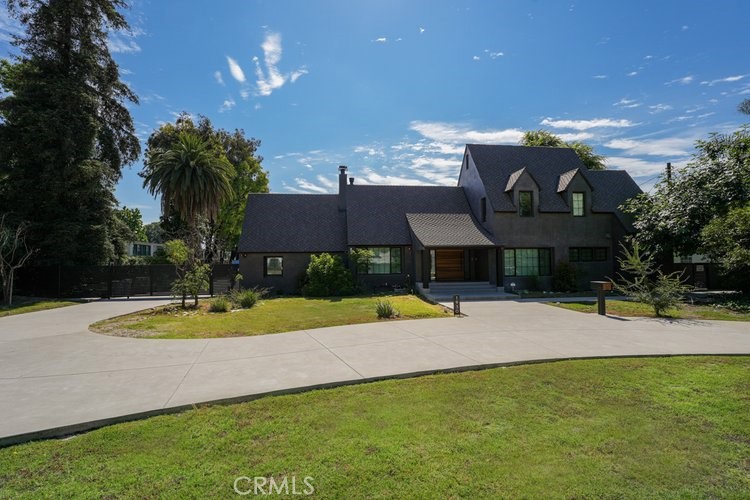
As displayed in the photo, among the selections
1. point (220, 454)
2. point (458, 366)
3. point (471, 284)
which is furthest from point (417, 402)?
point (471, 284)

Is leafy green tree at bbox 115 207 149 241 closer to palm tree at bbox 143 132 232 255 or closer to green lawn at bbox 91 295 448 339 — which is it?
palm tree at bbox 143 132 232 255

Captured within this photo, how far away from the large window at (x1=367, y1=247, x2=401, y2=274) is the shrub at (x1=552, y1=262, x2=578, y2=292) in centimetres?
898

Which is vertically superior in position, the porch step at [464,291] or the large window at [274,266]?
the large window at [274,266]

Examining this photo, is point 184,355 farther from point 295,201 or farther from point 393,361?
point 295,201

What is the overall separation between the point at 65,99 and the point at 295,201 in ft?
48.0

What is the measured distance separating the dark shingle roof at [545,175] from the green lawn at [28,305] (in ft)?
75.6

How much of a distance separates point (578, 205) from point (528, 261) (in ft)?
15.3

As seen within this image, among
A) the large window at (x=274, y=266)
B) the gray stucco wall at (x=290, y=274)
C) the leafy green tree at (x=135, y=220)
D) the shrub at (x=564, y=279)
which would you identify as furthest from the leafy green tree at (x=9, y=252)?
the leafy green tree at (x=135, y=220)

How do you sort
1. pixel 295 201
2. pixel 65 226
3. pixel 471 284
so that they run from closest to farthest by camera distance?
pixel 471 284 → pixel 65 226 → pixel 295 201

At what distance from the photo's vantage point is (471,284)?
20.6 m

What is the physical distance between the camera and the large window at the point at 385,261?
72.5 ft

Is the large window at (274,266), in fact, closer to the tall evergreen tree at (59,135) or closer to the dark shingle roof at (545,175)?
the tall evergreen tree at (59,135)

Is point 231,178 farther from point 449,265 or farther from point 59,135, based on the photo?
point 449,265

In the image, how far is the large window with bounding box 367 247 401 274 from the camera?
22109 mm
